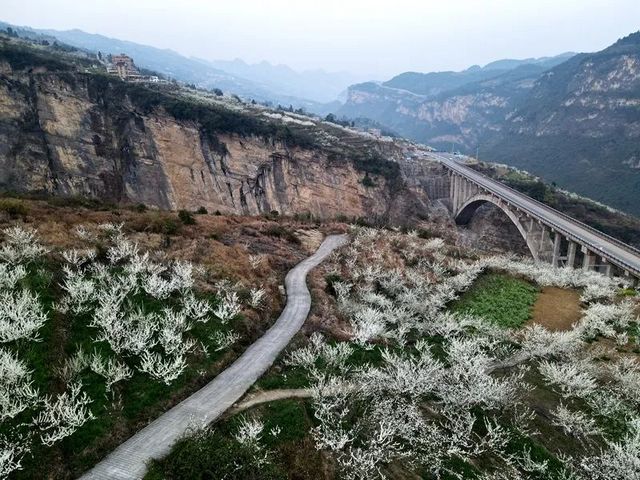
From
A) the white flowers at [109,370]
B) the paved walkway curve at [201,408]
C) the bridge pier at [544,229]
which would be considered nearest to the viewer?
the paved walkway curve at [201,408]

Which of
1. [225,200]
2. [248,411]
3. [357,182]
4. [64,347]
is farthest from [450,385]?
[225,200]

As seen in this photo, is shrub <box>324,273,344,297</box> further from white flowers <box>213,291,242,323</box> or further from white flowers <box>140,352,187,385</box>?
white flowers <box>140,352,187,385</box>

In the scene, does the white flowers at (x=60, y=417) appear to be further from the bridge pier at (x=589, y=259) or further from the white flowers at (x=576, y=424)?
the bridge pier at (x=589, y=259)

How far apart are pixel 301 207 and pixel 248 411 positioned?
82.1 meters

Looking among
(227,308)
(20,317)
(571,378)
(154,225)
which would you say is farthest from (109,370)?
(571,378)

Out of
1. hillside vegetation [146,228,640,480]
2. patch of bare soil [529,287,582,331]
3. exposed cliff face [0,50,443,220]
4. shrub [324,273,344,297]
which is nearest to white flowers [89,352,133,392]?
hillside vegetation [146,228,640,480]

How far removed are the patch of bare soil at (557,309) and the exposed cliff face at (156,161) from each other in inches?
2028

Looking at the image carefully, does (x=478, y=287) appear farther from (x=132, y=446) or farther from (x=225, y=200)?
(x=225, y=200)

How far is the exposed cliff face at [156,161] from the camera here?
313 feet

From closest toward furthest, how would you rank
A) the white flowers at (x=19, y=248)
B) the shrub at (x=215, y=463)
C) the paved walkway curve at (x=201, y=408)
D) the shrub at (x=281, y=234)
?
1. the shrub at (x=215, y=463)
2. the paved walkway curve at (x=201, y=408)
3. the white flowers at (x=19, y=248)
4. the shrub at (x=281, y=234)

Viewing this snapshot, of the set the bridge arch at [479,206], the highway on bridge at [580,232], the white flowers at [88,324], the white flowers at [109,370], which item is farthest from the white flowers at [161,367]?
the bridge arch at [479,206]

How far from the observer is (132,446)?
14.9m

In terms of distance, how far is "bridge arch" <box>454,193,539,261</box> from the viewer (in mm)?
73431

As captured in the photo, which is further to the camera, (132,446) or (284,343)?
(284,343)
